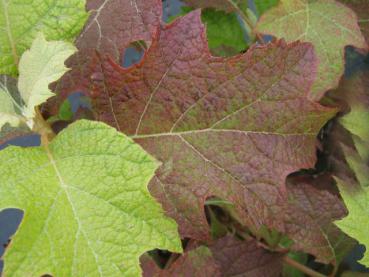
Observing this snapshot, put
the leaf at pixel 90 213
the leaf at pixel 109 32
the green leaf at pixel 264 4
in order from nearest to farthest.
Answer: the leaf at pixel 90 213
the leaf at pixel 109 32
the green leaf at pixel 264 4

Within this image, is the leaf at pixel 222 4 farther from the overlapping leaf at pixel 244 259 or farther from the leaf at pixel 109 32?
the overlapping leaf at pixel 244 259

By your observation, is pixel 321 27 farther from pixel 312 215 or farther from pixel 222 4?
pixel 312 215

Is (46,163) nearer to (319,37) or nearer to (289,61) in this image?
(289,61)

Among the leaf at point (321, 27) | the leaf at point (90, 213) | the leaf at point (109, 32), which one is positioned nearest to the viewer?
the leaf at point (90, 213)

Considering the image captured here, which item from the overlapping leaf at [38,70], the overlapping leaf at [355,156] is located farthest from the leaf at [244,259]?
the overlapping leaf at [38,70]

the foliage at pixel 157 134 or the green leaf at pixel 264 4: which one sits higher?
the green leaf at pixel 264 4

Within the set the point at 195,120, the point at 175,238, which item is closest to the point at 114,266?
the point at 175,238

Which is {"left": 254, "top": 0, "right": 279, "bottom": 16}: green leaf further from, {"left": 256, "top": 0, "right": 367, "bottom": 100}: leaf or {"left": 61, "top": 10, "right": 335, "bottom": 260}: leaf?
{"left": 61, "top": 10, "right": 335, "bottom": 260}: leaf

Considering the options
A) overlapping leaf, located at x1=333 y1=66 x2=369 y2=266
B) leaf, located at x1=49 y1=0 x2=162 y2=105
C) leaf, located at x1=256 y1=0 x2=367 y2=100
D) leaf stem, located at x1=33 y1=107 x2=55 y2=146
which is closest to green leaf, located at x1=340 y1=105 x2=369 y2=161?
overlapping leaf, located at x1=333 y1=66 x2=369 y2=266
